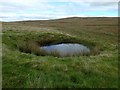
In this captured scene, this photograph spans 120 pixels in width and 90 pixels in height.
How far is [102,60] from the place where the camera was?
20609mm

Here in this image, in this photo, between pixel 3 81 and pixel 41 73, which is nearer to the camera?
pixel 3 81

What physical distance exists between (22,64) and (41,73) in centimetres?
278

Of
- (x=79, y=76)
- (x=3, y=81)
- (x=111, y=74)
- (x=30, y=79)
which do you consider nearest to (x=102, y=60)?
(x=111, y=74)

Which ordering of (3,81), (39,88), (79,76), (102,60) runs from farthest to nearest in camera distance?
(102,60)
(79,76)
(3,81)
(39,88)

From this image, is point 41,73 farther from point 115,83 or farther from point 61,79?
point 115,83

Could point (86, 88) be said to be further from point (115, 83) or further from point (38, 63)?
point (38, 63)

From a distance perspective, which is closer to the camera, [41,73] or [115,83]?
[115,83]

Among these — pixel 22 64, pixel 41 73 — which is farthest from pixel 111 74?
pixel 22 64

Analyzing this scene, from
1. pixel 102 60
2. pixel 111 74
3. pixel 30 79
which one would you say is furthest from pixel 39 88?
pixel 102 60

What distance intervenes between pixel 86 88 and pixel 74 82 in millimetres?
1151

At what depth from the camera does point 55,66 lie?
56.4ft

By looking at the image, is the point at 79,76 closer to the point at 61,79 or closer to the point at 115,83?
the point at 61,79

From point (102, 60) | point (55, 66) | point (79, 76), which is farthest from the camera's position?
point (102, 60)

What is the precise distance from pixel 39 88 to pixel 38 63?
4625mm
